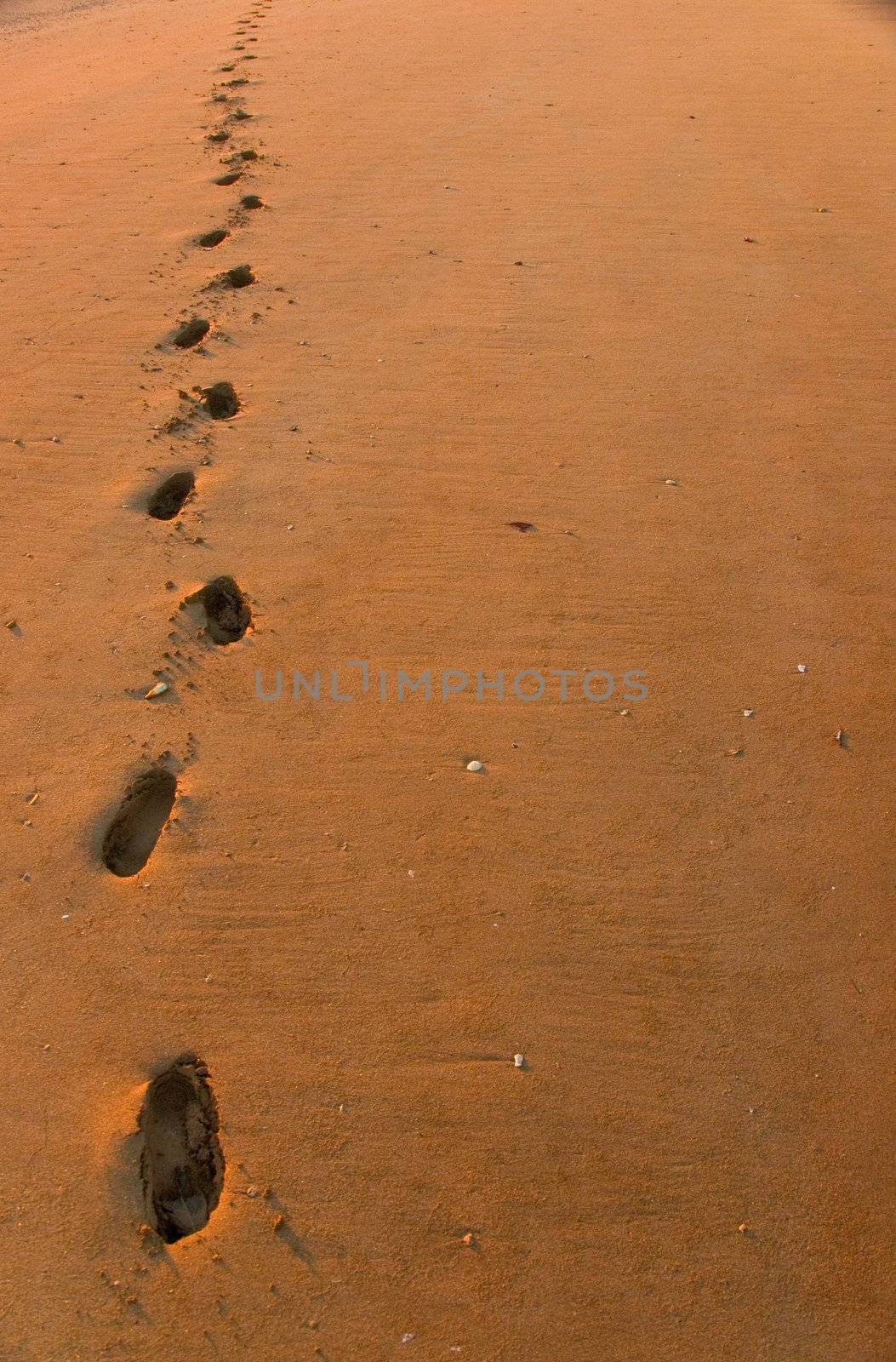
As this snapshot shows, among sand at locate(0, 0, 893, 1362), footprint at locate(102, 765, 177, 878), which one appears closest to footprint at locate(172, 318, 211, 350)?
sand at locate(0, 0, 893, 1362)

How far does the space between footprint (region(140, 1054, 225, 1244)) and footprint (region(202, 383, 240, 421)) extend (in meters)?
2.48

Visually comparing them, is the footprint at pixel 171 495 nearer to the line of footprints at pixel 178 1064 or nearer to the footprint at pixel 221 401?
the line of footprints at pixel 178 1064

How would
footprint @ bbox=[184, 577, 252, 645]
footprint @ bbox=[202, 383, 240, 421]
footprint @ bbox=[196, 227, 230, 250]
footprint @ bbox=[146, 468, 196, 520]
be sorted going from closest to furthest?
footprint @ bbox=[184, 577, 252, 645], footprint @ bbox=[146, 468, 196, 520], footprint @ bbox=[202, 383, 240, 421], footprint @ bbox=[196, 227, 230, 250]

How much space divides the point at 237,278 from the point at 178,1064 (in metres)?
3.76

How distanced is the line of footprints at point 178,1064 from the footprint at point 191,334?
1.49ft

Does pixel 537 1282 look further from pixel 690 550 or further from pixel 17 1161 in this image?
pixel 690 550

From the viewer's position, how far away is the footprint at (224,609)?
287 centimetres

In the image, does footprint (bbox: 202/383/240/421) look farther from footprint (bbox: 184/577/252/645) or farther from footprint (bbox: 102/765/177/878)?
footprint (bbox: 102/765/177/878)

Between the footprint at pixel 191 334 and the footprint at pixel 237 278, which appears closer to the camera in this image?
the footprint at pixel 191 334

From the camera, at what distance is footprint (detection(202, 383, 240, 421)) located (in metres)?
3.73

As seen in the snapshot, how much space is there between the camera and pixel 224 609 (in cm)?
294

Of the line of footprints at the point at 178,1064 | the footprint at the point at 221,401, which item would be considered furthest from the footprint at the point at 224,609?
the footprint at the point at 221,401

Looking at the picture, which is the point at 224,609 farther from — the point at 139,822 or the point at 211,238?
the point at 211,238

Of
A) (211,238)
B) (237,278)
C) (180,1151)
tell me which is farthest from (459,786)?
(211,238)
